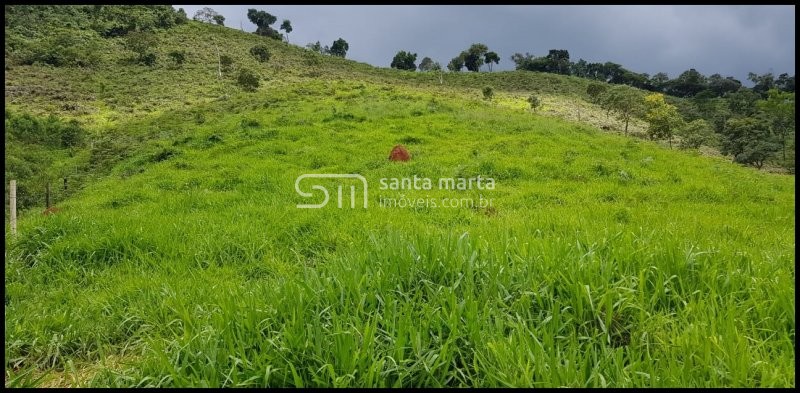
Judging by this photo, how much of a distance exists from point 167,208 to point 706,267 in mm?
9892

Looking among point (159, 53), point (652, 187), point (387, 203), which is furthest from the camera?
point (159, 53)

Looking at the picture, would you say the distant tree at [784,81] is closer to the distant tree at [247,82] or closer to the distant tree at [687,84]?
the distant tree at [687,84]

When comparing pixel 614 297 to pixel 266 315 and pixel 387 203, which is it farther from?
pixel 387 203

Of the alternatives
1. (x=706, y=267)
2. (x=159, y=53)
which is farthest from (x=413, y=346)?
(x=159, y=53)

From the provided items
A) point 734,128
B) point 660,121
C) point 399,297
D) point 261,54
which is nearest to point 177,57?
point 261,54

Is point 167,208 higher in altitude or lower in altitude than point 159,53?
lower

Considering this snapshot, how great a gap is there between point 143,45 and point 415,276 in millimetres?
69634

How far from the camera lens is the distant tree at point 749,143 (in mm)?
44469

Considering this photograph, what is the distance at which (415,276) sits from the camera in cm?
333

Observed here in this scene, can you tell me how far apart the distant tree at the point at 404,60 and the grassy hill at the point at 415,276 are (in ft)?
321

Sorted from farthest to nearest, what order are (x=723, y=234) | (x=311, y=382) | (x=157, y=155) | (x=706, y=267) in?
(x=157, y=155), (x=723, y=234), (x=706, y=267), (x=311, y=382)

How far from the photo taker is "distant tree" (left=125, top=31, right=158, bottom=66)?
56.3m

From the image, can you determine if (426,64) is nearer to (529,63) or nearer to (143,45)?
(529,63)

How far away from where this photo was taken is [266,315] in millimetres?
2906
